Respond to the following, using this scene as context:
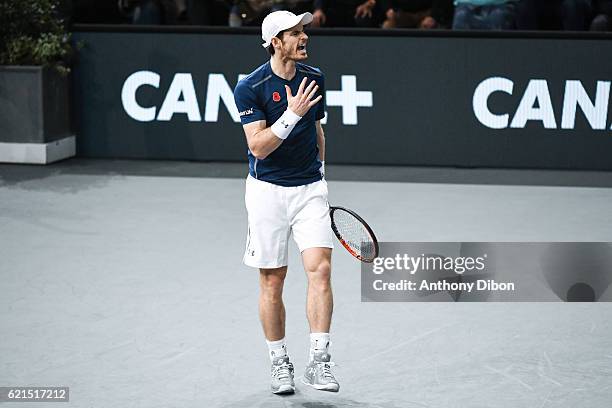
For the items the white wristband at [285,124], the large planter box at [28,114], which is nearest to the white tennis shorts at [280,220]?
the white wristband at [285,124]

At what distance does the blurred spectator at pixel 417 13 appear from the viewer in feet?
40.5

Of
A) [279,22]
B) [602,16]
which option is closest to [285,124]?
[279,22]

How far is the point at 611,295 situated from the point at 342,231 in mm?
2339

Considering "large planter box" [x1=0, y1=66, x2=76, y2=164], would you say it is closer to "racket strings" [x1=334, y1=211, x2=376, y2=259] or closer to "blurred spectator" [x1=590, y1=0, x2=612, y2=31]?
"blurred spectator" [x1=590, y1=0, x2=612, y2=31]

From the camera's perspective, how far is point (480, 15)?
12031 mm

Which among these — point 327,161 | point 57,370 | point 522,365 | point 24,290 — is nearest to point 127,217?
point 24,290

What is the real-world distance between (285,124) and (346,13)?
7555 millimetres

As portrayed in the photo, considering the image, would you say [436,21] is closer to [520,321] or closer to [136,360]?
[520,321]

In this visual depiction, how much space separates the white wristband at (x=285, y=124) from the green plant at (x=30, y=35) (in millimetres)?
6510

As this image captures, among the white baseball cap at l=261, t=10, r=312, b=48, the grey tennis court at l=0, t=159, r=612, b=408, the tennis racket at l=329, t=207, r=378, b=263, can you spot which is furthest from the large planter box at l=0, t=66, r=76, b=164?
the white baseball cap at l=261, t=10, r=312, b=48

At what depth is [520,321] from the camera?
6.91 metres

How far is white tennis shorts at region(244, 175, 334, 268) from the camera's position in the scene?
5.76m

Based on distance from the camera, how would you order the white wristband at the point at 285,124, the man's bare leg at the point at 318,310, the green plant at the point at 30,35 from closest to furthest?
the white wristband at the point at 285,124 → the man's bare leg at the point at 318,310 → the green plant at the point at 30,35

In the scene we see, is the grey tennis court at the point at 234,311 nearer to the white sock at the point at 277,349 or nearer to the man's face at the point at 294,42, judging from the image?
the white sock at the point at 277,349
